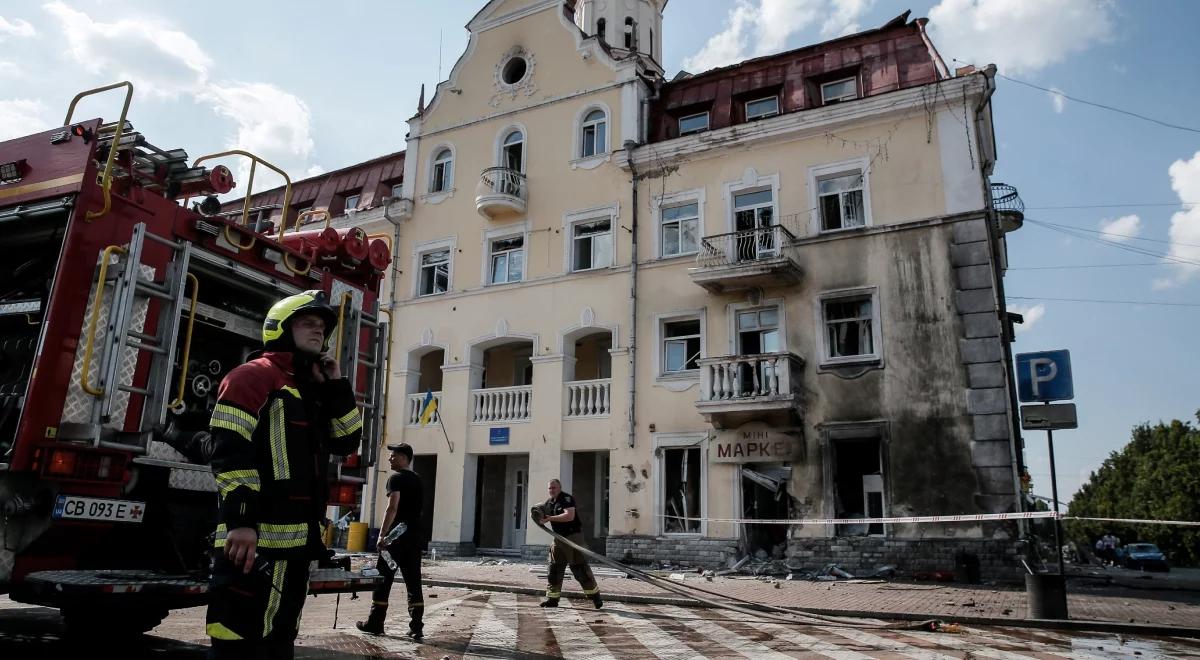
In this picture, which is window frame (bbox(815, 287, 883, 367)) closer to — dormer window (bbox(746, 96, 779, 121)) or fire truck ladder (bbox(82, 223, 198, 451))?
dormer window (bbox(746, 96, 779, 121))

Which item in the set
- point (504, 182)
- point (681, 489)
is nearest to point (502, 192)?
point (504, 182)

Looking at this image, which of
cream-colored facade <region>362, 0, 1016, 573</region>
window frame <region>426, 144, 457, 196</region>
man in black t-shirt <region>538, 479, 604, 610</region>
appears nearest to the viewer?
man in black t-shirt <region>538, 479, 604, 610</region>

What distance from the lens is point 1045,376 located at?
1079cm

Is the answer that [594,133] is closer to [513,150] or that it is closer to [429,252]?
[513,150]

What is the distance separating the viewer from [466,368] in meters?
22.4

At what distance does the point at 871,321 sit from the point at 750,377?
292 cm

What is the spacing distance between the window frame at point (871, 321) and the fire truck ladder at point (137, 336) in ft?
47.7

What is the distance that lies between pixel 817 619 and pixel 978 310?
9557mm

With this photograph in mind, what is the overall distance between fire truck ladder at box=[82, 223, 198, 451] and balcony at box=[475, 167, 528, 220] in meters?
16.4

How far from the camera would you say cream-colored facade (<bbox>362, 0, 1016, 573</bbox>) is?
1717cm

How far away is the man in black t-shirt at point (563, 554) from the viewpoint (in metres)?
10.6

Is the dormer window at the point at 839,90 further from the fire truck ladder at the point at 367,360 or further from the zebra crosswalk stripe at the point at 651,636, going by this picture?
the fire truck ladder at the point at 367,360

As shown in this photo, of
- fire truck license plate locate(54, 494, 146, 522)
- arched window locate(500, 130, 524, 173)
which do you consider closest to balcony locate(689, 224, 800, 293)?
arched window locate(500, 130, 524, 173)

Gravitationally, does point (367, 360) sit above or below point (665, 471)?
above
